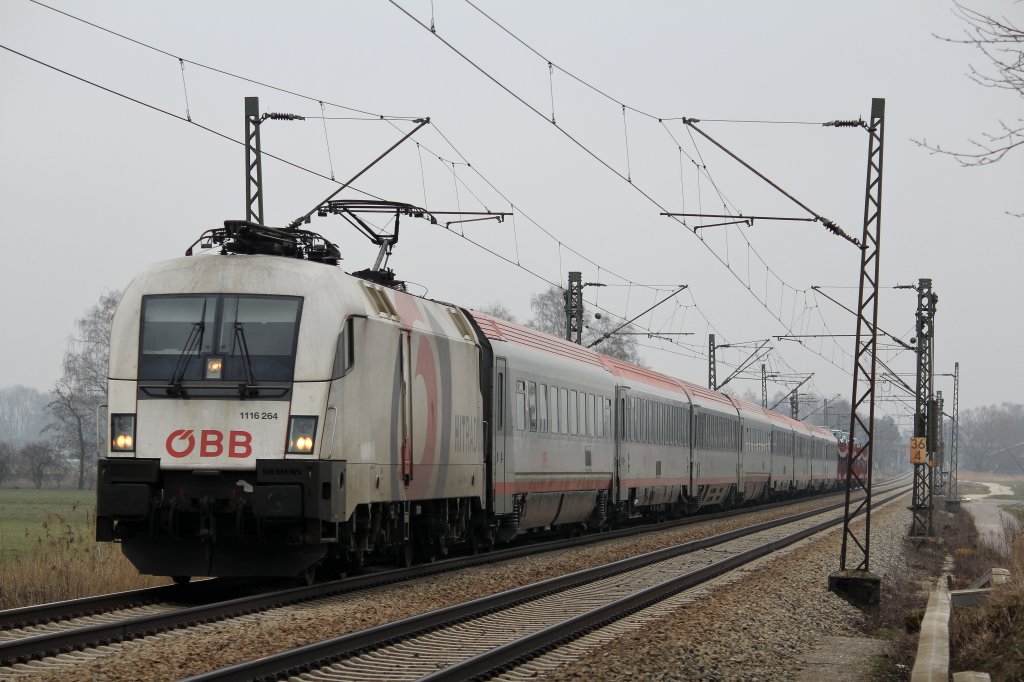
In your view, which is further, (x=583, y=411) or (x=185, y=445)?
(x=583, y=411)

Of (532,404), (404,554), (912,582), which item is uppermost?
(532,404)

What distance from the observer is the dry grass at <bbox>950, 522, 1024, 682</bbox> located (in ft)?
39.1

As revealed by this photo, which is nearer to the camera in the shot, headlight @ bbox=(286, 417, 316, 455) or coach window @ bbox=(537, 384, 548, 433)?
headlight @ bbox=(286, 417, 316, 455)

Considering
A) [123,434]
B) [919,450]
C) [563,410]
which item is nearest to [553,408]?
[563,410]

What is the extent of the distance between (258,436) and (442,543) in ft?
19.3

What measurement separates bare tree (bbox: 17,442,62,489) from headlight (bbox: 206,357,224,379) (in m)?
60.5

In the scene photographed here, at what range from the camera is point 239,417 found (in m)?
13.4

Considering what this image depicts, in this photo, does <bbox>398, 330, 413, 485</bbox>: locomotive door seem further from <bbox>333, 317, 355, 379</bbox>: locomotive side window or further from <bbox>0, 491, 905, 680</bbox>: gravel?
<bbox>333, 317, 355, 379</bbox>: locomotive side window

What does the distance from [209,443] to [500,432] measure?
7638 millimetres

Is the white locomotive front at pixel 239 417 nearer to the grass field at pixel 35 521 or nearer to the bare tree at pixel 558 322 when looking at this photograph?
the grass field at pixel 35 521

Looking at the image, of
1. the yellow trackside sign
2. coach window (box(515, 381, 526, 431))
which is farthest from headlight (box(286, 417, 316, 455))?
the yellow trackside sign

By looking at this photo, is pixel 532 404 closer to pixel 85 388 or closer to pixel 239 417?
pixel 239 417

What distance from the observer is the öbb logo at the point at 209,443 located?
13344mm

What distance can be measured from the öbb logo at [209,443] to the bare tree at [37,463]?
60.5 metres
